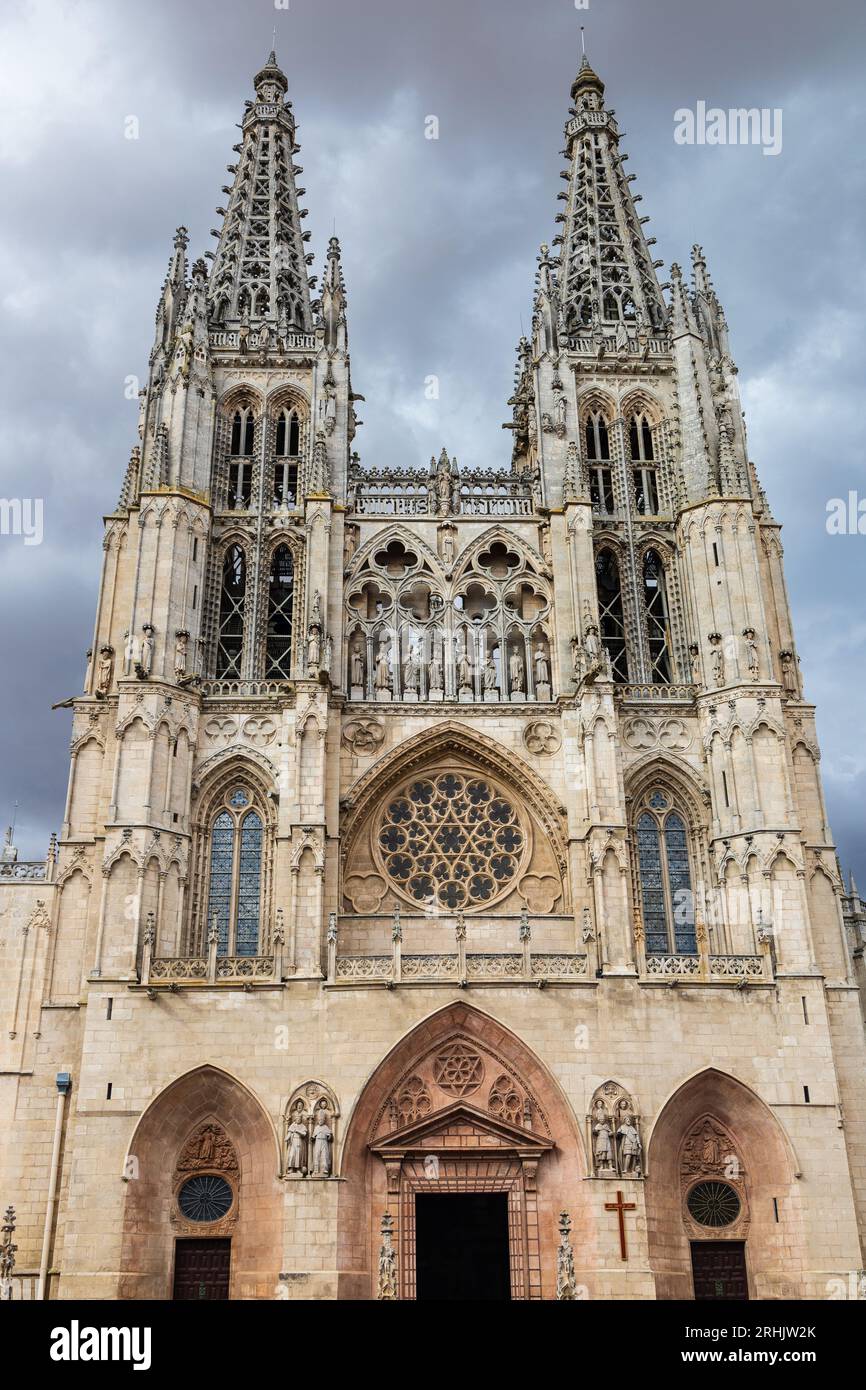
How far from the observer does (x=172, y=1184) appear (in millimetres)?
24078

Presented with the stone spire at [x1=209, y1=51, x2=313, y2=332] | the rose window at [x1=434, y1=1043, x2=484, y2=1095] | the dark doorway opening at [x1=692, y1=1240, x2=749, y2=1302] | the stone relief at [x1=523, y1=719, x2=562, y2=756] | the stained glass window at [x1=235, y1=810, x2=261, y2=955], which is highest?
the stone spire at [x1=209, y1=51, x2=313, y2=332]

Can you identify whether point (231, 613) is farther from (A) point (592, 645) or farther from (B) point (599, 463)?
(B) point (599, 463)

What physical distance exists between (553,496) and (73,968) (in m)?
16.4

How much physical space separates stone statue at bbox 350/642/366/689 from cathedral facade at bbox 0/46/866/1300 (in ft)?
0.21

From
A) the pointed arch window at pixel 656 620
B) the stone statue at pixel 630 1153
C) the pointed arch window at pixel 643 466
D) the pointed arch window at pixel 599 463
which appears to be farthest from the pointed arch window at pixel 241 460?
the stone statue at pixel 630 1153

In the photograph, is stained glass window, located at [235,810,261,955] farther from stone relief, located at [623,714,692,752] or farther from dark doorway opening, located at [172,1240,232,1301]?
stone relief, located at [623,714,692,752]

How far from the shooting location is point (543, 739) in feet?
95.3

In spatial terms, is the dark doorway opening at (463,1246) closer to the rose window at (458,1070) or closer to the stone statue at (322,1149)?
the rose window at (458,1070)

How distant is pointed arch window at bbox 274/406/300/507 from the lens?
107 feet

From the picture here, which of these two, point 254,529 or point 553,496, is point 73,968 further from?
point 553,496

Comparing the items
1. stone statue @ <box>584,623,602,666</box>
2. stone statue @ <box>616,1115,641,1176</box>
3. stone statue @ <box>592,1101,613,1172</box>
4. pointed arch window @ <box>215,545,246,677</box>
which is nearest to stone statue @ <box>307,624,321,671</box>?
pointed arch window @ <box>215,545,246,677</box>
